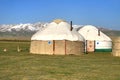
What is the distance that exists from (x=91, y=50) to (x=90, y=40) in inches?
50.5

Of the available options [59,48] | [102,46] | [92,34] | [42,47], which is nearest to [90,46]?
[102,46]

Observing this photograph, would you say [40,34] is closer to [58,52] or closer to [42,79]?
[58,52]

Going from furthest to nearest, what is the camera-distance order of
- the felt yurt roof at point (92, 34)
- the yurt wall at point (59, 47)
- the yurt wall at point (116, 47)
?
Answer: the felt yurt roof at point (92, 34) < the yurt wall at point (59, 47) < the yurt wall at point (116, 47)

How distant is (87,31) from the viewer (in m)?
45.0

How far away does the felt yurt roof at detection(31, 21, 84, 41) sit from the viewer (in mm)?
35312

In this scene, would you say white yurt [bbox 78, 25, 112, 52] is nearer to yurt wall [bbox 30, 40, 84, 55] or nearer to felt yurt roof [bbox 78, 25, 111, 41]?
felt yurt roof [bbox 78, 25, 111, 41]

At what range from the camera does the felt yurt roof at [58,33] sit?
35.3 metres

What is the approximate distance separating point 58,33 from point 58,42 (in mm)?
1096

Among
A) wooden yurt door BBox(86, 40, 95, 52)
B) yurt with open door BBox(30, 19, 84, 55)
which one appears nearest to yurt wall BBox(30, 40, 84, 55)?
yurt with open door BBox(30, 19, 84, 55)

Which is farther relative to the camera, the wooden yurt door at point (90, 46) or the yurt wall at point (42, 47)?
the wooden yurt door at point (90, 46)

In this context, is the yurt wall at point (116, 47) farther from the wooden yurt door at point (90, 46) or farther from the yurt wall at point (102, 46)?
the wooden yurt door at point (90, 46)

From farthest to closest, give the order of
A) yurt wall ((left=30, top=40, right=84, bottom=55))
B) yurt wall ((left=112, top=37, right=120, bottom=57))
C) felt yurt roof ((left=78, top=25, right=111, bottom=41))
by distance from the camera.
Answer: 1. felt yurt roof ((left=78, top=25, right=111, bottom=41))
2. yurt wall ((left=30, top=40, right=84, bottom=55))
3. yurt wall ((left=112, top=37, right=120, bottom=57))

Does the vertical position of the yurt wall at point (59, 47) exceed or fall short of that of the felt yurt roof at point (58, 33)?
it falls short

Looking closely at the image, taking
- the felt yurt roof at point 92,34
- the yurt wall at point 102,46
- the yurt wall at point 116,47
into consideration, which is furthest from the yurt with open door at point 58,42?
the felt yurt roof at point 92,34
